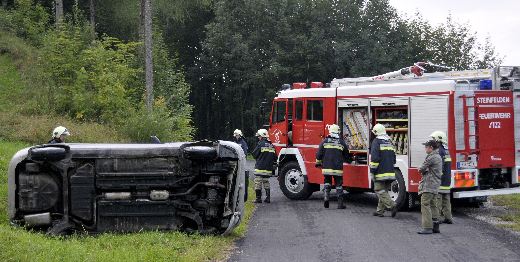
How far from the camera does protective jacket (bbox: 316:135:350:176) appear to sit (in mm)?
14359

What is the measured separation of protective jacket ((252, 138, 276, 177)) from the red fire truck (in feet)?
2.77

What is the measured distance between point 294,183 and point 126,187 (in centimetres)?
728

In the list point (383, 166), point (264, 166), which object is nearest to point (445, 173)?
point (383, 166)

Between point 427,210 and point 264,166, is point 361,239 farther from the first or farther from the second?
point 264,166

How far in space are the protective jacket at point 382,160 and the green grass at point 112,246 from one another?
3449mm

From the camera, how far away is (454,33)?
44.8 m

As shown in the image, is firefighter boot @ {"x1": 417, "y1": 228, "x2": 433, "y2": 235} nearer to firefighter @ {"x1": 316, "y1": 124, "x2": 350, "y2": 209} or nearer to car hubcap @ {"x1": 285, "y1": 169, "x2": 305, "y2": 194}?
firefighter @ {"x1": 316, "y1": 124, "x2": 350, "y2": 209}

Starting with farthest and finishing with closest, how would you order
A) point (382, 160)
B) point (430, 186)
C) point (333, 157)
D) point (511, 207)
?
point (511, 207) → point (333, 157) → point (382, 160) → point (430, 186)

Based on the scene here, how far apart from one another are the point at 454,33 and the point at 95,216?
38.9 metres

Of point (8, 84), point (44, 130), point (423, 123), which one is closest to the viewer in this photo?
point (423, 123)

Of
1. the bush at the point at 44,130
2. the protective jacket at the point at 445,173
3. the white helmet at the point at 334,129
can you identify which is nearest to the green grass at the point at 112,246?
the protective jacket at the point at 445,173

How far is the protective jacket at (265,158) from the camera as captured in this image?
15.7 meters

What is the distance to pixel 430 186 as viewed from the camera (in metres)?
11.0

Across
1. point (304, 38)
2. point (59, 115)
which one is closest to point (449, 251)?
point (59, 115)
